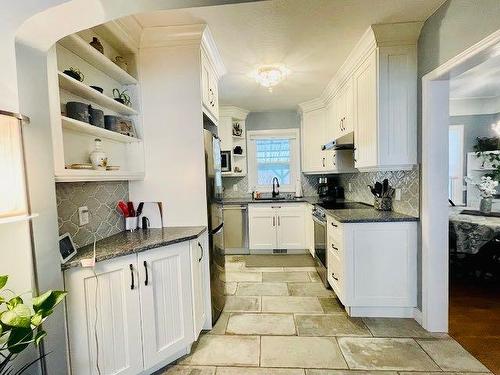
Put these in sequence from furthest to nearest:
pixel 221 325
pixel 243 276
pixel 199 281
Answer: pixel 243 276 < pixel 221 325 < pixel 199 281

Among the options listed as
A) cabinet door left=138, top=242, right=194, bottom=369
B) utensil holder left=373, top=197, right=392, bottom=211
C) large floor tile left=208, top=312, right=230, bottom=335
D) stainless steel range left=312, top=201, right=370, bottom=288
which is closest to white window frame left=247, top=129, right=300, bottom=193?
stainless steel range left=312, top=201, right=370, bottom=288

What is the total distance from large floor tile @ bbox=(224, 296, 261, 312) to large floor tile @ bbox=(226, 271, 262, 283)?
510 millimetres

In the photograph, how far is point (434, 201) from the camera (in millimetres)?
2107

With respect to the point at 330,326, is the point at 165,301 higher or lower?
higher

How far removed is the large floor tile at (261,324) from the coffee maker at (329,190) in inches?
91.2

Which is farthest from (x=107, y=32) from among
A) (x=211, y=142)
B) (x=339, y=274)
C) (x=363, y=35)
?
(x=339, y=274)

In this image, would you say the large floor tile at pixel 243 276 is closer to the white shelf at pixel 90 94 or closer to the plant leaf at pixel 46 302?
the white shelf at pixel 90 94

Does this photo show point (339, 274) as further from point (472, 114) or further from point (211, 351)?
point (472, 114)

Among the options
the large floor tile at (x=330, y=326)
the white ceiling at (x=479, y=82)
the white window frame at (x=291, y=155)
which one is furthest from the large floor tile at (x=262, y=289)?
the white ceiling at (x=479, y=82)

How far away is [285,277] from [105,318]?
92.5 inches

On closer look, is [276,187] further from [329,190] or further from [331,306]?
[331,306]

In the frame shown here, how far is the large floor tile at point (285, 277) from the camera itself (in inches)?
130

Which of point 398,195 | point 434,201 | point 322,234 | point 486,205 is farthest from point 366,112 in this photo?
point 486,205

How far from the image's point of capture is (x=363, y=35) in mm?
2289
